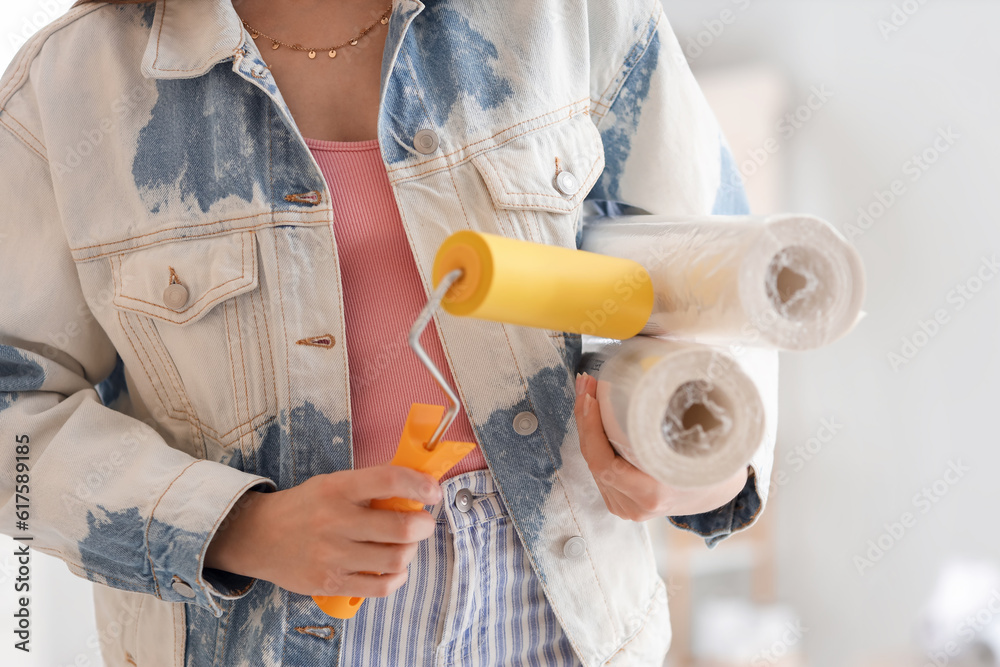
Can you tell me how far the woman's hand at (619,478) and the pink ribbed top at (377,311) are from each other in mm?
115

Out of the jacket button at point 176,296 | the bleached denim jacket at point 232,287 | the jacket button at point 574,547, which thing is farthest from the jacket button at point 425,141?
the jacket button at point 574,547

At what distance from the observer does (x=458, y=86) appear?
1.93ft

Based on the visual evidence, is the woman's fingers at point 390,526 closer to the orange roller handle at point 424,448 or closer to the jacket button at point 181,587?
the orange roller handle at point 424,448

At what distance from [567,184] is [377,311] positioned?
0.19 meters

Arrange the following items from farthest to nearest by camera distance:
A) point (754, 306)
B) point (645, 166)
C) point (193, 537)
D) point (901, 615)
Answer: point (901, 615)
point (645, 166)
point (193, 537)
point (754, 306)

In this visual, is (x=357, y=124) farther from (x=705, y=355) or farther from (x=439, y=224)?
(x=705, y=355)

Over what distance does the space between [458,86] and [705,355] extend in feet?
1.10

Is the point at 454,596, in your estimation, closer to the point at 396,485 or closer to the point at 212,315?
the point at 396,485

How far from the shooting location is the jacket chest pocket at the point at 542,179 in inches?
22.6

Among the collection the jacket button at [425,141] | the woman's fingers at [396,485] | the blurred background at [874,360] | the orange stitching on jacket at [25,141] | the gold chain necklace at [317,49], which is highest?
the gold chain necklace at [317,49]

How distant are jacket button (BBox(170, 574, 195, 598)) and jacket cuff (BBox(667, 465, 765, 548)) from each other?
0.41 meters

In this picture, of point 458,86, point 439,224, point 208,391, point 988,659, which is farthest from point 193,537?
point 988,659

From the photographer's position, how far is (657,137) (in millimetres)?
648

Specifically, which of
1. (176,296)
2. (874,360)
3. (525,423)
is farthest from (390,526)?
(874,360)
